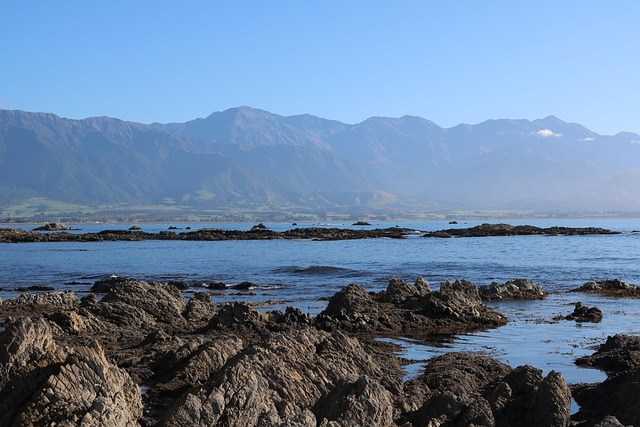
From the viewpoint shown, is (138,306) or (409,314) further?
(409,314)

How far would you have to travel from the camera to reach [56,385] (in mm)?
9648

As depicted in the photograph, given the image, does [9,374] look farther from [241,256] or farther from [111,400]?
[241,256]

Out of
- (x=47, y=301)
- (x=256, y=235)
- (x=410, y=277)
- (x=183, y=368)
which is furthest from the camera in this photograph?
(x=256, y=235)

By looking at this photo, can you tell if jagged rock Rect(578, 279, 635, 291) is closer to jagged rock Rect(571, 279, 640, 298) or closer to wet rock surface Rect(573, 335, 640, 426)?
jagged rock Rect(571, 279, 640, 298)

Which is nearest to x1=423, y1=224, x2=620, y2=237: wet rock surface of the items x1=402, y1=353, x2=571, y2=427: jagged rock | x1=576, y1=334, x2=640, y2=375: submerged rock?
x1=576, y1=334, x2=640, y2=375: submerged rock

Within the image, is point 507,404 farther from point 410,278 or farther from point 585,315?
point 410,278

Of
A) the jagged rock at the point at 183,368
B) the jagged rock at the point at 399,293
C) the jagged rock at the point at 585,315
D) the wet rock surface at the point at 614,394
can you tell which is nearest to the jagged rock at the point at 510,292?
the jagged rock at the point at 399,293

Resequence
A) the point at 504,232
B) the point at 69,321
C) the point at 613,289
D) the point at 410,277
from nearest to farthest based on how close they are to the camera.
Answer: the point at 69,321, the point at 613,289, the point at 410,277, the point at 504,232

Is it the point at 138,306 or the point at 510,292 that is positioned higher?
the point at 138,306

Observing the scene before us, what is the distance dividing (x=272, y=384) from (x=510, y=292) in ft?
76.5

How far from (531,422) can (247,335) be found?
978 cm

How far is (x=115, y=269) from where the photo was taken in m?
53.2

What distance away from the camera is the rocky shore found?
31.5 ft

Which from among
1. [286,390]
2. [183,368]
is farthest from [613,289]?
[286,390]
